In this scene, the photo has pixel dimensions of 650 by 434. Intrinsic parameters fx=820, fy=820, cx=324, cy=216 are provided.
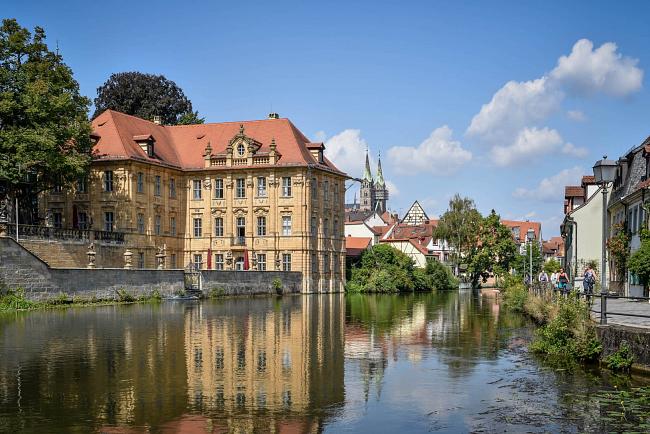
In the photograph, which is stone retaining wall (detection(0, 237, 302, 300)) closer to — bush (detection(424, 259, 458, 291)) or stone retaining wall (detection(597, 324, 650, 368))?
stone retaining wall (detection(597, 324, 650, 368))

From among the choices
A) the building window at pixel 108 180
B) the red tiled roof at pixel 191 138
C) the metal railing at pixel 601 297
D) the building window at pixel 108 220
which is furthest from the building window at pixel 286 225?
the metal railing at pixel 601 297

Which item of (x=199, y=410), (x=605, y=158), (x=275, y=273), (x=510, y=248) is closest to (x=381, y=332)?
(x=605, y=158)

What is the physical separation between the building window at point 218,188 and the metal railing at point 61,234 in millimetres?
14018

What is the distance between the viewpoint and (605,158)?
22.2 metres

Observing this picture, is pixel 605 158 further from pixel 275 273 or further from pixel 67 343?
pixel 275 273

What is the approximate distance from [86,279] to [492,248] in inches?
2384

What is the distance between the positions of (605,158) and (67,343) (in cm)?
1638

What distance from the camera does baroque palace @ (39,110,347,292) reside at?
68.1 m

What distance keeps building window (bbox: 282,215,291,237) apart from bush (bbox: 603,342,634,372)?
5531 centimetres

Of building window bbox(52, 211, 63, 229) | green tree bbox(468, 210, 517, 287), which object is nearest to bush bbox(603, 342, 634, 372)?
building window bbox(52, 211, 63, 229)

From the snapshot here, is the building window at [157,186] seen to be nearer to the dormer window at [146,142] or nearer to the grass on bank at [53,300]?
the dormer window at [146,142]

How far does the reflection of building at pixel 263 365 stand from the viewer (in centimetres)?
1518

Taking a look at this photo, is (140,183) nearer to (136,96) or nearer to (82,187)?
(82,187)

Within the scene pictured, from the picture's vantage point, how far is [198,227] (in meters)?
75.8
